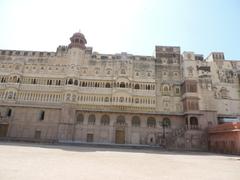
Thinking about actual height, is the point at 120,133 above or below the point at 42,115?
below

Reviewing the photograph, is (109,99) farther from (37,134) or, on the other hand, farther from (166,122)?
(37,134)

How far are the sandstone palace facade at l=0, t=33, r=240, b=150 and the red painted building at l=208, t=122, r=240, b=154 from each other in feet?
6.75

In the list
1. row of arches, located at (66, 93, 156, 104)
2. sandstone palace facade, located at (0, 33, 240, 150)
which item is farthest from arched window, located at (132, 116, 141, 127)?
row of arches, located at (66, 93, 156, 104)

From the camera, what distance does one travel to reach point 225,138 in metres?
28.5

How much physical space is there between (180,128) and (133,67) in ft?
54.5

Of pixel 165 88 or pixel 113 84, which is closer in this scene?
pixel 113 84

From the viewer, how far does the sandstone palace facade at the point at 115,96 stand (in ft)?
119

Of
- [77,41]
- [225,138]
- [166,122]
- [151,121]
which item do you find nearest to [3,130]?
[77,41]

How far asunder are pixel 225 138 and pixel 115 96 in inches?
825

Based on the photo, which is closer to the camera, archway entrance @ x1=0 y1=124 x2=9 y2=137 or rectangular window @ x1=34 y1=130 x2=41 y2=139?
rectangular window @ x1=34 y1=130 x2=41 y2=139

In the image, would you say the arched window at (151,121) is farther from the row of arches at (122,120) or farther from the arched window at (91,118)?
the arched window at (91,118)

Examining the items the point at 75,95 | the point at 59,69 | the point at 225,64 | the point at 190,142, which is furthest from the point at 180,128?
the point at 59,69

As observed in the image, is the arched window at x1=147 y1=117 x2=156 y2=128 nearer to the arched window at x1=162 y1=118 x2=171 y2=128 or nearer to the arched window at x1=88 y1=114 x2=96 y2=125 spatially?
the arched window at x1=162 y1=118 x2=171 y2=128

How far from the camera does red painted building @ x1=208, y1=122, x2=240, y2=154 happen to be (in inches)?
1008
